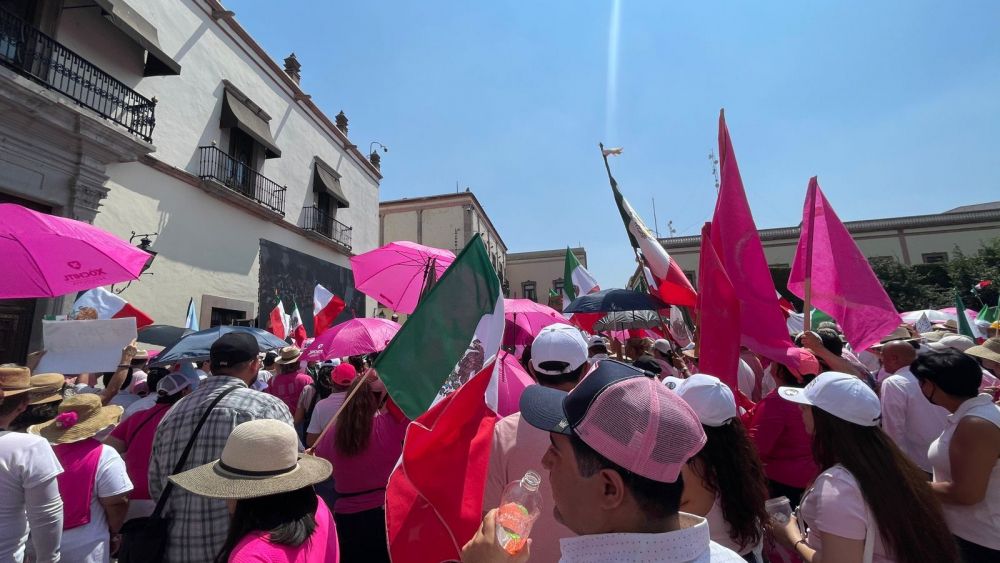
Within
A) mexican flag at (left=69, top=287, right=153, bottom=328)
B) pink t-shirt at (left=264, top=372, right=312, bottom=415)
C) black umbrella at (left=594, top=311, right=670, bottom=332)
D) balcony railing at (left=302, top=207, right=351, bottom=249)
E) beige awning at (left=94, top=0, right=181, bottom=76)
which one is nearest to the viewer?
mexican flag at (left=69, top=287, right=153, bottom=328)

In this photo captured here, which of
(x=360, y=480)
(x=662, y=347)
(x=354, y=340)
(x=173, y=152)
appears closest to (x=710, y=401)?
(x=360, y=480)

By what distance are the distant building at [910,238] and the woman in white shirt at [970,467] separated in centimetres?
3273

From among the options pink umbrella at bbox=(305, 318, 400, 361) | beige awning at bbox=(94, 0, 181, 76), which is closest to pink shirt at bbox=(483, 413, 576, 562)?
pink umbrella at bbox=(305, 318, 400, 361)

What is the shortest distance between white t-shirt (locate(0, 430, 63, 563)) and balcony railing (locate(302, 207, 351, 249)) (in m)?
14.1

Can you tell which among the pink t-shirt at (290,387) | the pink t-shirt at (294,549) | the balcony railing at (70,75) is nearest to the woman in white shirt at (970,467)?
the pink t-shirt at (294,549)

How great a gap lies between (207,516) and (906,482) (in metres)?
2.84

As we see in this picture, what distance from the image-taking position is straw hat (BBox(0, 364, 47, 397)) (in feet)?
7.97

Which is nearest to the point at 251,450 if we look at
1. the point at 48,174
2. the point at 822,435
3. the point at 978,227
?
the point at 822,435

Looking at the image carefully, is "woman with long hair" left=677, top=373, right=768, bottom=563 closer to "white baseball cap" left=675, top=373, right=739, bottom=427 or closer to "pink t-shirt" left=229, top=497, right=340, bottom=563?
"white baseball cap" left=675, top=373, right=739, bottom=427

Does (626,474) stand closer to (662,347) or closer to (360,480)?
(360,480)

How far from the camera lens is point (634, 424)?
3.35 feet

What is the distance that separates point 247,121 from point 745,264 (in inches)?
521

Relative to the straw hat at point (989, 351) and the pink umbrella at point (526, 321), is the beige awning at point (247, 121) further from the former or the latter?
the straw hat at point (989, 351)

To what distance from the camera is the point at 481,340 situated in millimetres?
2527
